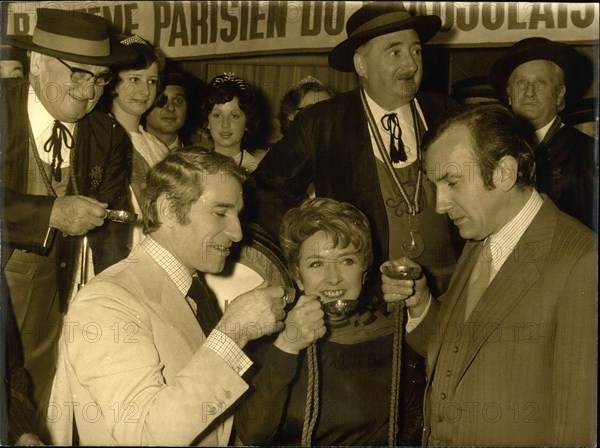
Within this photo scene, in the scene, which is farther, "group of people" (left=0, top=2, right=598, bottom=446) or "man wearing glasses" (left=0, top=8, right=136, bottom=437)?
"man wearing glasses" (left=0, top=8, right=136, bottom=437)

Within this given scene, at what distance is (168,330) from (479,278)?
0.96m

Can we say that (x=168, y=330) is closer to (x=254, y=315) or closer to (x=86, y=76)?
(x=254, y=315)

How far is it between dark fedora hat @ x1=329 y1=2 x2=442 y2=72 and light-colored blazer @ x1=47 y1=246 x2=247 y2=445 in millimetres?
978

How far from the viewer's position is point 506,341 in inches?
87.9

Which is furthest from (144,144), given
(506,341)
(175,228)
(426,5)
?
(506,341)

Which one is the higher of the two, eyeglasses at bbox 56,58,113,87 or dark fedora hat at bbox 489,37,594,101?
dark fedora hat at bbox 489,37,594,101

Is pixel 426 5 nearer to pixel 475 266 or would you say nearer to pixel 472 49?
pixel 472 49

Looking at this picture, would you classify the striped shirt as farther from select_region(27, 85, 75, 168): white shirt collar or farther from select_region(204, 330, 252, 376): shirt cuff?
select_region(27, 85, 75, 168): white shirt collar

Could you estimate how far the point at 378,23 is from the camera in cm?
251

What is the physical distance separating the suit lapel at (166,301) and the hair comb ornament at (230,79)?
63 cm

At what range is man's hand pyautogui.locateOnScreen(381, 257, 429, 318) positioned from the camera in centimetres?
249

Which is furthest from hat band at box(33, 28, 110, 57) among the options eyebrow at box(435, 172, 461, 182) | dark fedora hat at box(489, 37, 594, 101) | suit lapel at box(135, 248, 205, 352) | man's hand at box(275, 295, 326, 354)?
dark fedora hat at box(489, 37, 594, 101)

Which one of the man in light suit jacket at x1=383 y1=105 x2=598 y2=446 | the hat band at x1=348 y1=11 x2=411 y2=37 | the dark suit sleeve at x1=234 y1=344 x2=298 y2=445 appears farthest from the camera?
the hat band at x1=348 y1=11 x2=411 y2=37

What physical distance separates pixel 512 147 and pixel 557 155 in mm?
288
